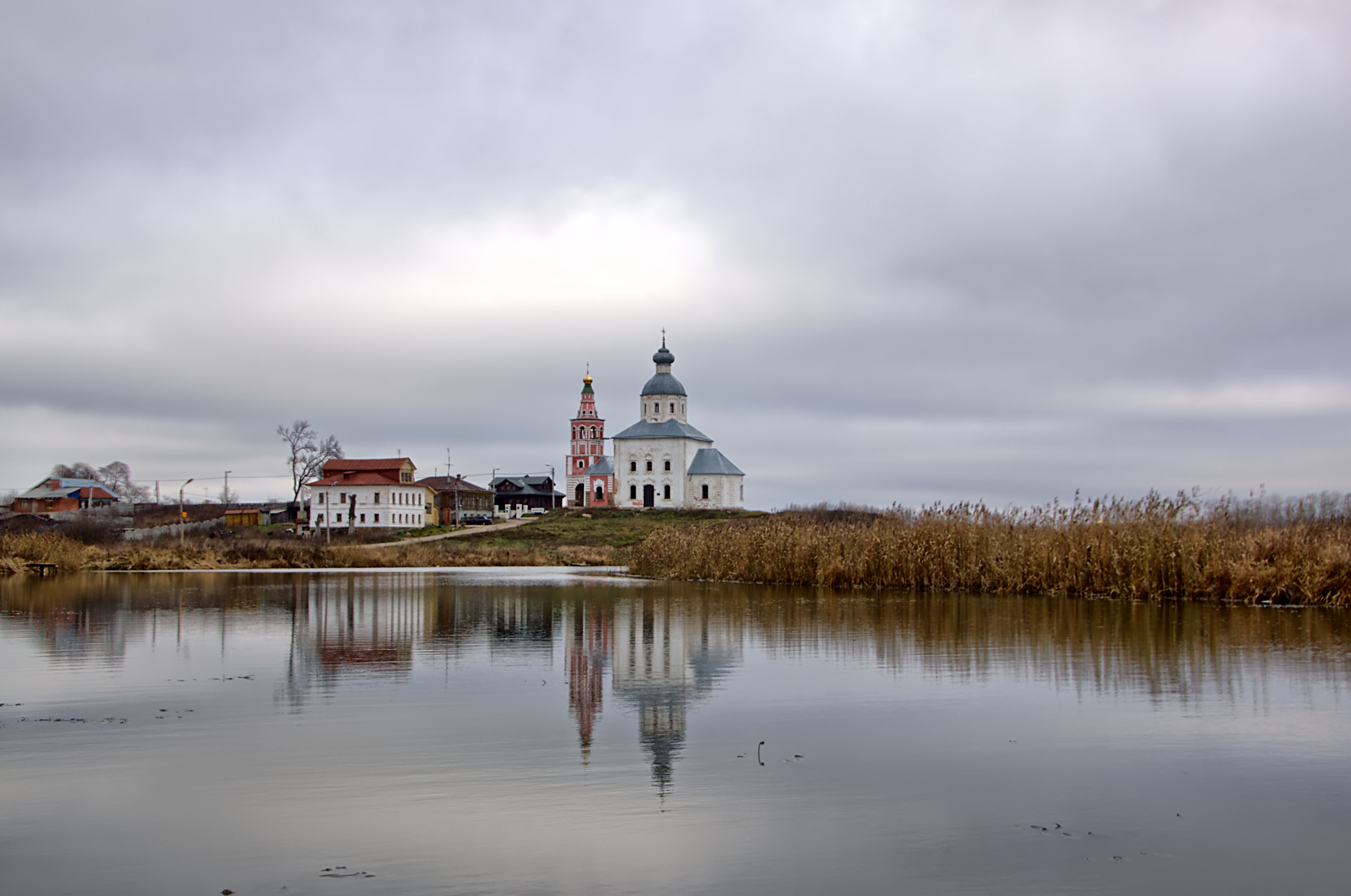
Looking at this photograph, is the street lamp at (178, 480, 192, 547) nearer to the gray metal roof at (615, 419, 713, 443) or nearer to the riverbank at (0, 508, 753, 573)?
the riverbank at (0, 508, 753, 573)

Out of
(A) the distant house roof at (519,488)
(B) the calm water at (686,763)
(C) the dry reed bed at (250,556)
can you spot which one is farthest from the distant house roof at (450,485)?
(B) the calm water at (686,763)

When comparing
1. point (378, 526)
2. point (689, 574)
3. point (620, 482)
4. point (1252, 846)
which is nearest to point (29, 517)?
point (378, 526)

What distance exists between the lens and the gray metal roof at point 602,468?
11131cm

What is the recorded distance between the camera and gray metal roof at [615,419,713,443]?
104 m

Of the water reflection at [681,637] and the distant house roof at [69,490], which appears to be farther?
the distant house roof at [69,490]

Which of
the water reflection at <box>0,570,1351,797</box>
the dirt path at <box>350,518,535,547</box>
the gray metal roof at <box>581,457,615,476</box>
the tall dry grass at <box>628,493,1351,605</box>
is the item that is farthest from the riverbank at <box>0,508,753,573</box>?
the gray metal roof at <box>581,457,615,476</box>

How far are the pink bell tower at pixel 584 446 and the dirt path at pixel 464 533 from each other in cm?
1675

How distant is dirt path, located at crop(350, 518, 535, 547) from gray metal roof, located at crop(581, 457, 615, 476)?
1548 cm

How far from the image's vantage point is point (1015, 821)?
624 cm

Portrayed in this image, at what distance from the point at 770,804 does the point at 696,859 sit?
1.04 m

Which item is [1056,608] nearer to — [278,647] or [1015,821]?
[278,647]

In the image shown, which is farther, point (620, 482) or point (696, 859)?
point (620, 482)

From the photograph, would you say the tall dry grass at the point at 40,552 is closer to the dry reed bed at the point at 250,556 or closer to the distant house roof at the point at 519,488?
the dry reed bed at the point at 250,556

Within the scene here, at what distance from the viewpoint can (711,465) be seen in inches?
4097
